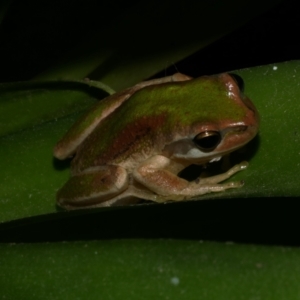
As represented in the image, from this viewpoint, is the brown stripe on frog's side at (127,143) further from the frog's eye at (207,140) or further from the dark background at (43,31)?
the dark background at (43,31)

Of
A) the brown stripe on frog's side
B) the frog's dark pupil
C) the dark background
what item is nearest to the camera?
the frog's dark pupil

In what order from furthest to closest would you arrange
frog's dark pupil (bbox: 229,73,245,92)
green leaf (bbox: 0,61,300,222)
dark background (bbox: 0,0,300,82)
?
dark background (bbox: 0,0,300,82) → frog's dark pupil (bbox: 229,73,245,92) → green leaf (bbox: 0,61,300,222)

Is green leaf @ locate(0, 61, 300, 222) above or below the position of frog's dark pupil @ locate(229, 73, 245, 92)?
below

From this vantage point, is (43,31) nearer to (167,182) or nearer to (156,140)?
(156,140)

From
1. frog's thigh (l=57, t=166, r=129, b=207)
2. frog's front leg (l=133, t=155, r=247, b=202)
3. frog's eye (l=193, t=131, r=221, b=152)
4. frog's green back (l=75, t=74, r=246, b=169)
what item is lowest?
frog's front leg (l=133, t=155, r=247, b=202)

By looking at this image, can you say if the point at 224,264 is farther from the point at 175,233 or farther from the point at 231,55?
the point at 231,55

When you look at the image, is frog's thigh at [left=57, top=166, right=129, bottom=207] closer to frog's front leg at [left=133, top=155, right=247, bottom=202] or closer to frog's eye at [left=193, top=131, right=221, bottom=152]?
frog's front leg at [left=133, top=155, right=247, bottom=202]

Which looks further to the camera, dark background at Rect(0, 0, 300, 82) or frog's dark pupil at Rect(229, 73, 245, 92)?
dark background at Rect(0, 0, 300, 82)

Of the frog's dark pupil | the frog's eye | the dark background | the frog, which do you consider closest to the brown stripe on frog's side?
the frog
